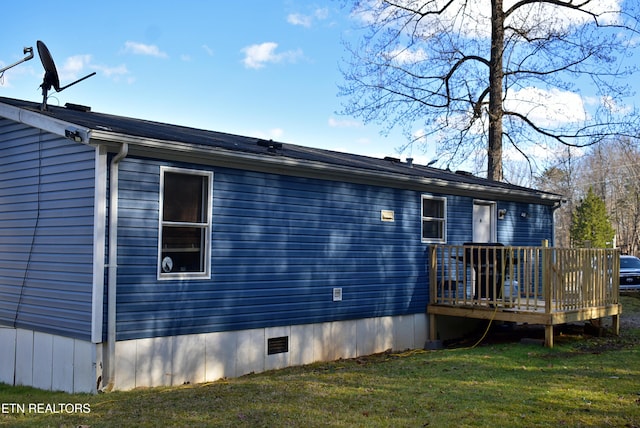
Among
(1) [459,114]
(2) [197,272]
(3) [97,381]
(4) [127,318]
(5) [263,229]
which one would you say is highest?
(1) [459,114]

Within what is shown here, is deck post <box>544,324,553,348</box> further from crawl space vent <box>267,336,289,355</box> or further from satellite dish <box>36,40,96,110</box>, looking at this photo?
satellite dish <box>36,40,96,110</box>

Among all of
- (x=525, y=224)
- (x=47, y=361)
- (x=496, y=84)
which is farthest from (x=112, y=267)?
(x=496, y=84)

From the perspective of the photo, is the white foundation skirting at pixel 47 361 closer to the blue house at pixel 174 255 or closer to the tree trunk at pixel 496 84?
the blue house at pixel 174 255

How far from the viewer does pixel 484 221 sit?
12.8 meters

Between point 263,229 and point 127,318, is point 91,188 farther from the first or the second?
point 263,229

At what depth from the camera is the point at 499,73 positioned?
809 inches

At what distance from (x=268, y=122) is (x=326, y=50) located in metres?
5.95

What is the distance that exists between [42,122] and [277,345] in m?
4.32

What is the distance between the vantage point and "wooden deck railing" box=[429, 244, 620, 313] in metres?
9.80

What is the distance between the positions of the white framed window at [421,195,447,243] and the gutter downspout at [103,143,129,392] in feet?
19.4

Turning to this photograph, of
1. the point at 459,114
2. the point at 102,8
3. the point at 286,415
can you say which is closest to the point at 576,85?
the point at 459,114

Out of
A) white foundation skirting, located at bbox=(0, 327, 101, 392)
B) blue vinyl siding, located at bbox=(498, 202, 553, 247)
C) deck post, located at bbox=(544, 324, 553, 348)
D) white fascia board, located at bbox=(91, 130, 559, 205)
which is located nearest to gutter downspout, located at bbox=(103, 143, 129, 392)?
white foundation skirting, located at bbox=(0, 327, 101, 392)

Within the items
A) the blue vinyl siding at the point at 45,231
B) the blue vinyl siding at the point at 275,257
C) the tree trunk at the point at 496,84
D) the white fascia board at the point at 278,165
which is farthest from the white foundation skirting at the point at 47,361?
the tree trunk at the point at 496,84

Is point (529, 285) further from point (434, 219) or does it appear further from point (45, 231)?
point (45, 231)
